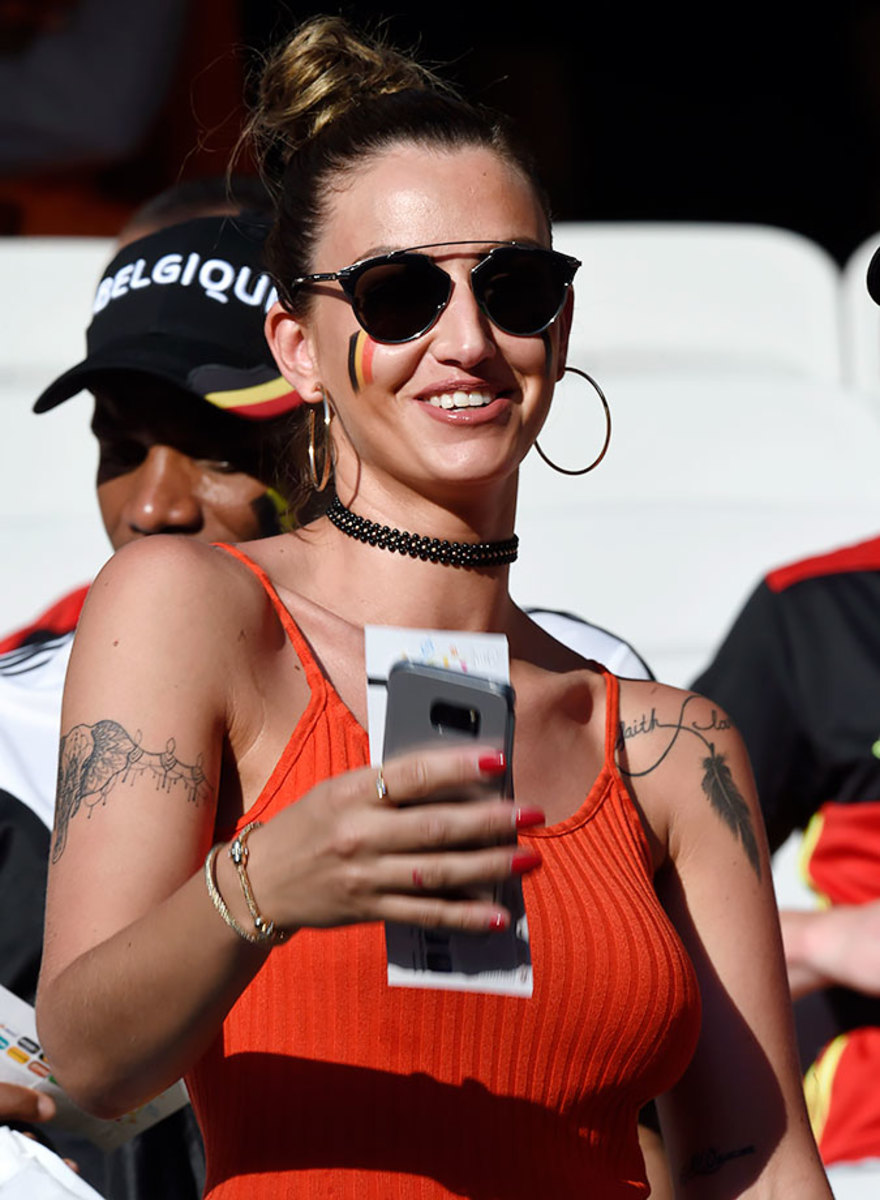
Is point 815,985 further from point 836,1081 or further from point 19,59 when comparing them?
point 19,59

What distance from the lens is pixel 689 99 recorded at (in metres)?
5.62

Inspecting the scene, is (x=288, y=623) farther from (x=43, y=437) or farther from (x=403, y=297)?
(x=43, y=437)

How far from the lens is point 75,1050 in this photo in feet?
3.82

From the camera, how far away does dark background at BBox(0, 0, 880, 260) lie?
542 cm

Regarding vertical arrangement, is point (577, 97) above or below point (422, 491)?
above

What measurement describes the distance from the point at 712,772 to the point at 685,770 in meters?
0.03

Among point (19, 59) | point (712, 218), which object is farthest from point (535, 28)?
point (19, 59)

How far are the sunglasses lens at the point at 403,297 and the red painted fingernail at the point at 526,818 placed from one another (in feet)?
1.77

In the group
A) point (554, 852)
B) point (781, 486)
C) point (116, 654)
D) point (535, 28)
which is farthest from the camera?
point (535, 28)

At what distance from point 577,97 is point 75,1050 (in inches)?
193

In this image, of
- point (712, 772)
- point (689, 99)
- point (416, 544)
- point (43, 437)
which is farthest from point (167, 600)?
point (689, 99)

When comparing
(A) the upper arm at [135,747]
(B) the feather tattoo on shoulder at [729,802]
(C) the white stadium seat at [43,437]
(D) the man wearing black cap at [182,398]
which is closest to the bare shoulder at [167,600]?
(A) the upper arm at [135,747]

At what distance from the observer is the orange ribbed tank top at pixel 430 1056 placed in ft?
4.24

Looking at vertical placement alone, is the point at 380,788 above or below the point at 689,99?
below
